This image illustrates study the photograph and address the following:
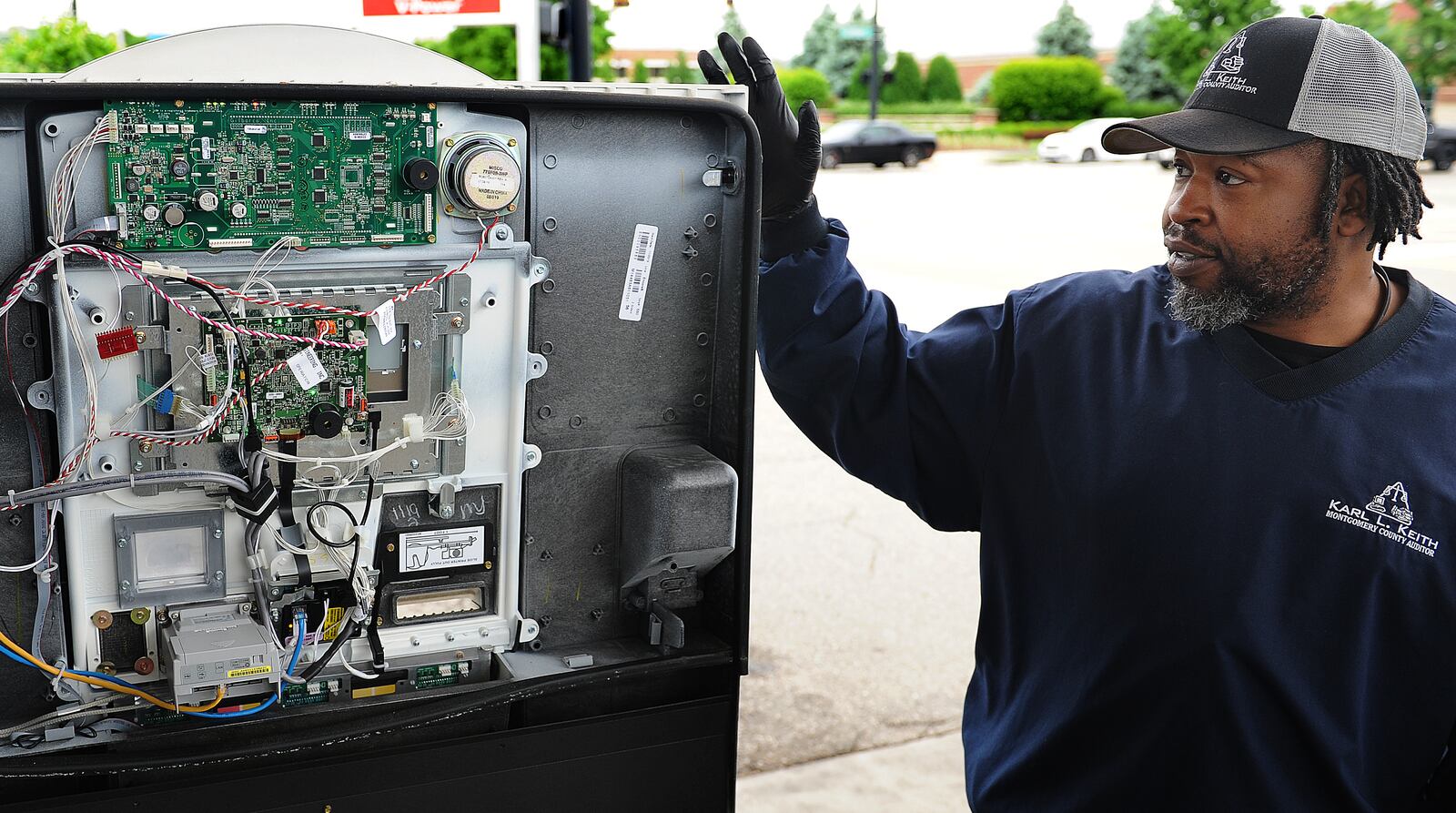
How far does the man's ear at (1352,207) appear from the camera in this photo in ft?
6.40

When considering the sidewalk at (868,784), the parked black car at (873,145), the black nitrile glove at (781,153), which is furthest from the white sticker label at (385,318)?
the parked black car at (873,145)

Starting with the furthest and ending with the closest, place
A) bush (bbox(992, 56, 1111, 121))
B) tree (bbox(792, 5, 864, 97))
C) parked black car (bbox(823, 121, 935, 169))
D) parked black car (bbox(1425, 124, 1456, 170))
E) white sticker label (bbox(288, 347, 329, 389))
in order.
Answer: tree (bbox(792, 5, 864, 97))
bush (bbox(992, 56, 1111, 121))
parked black car (bbox(823, 121, 935, 169))
parked black car (bbox(1425, 124, 1456, 170))
white sticker label (bbox(288, 347, 329, 389))

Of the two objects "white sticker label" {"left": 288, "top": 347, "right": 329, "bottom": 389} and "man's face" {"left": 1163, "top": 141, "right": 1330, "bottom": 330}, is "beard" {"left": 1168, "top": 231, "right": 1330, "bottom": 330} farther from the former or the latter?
"white sticker label" {"left": 288, "top": 347, "right": 329, "bottom": 389}

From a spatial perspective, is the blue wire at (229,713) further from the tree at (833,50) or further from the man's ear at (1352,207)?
the tree at (833,50)

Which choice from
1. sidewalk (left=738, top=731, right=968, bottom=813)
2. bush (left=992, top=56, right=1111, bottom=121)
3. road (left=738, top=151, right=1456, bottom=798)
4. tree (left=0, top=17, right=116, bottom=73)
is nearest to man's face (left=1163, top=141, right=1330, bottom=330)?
road (left=738, top=151, right=1456, bottom=798)

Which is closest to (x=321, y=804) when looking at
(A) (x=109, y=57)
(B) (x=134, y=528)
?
(B) (x=134, y=528)

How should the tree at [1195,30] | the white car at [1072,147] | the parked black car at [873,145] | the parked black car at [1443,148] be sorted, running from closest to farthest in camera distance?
the parked black car at [1443,148] < the white car at [1072,147] < the tree at [1195,30] < the parked black car at [873,145]

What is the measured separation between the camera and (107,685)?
179 centimetres

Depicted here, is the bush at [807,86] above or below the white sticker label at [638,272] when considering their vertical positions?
above

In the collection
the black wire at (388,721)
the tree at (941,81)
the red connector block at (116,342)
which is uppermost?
the tree at (941,81)

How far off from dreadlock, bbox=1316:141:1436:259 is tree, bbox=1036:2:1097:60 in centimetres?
3021

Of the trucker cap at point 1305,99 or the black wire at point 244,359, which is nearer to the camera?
the black wire at point 244,359

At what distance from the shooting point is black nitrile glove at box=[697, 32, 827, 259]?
2.07 meters

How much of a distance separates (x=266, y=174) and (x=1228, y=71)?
1.53 meters
